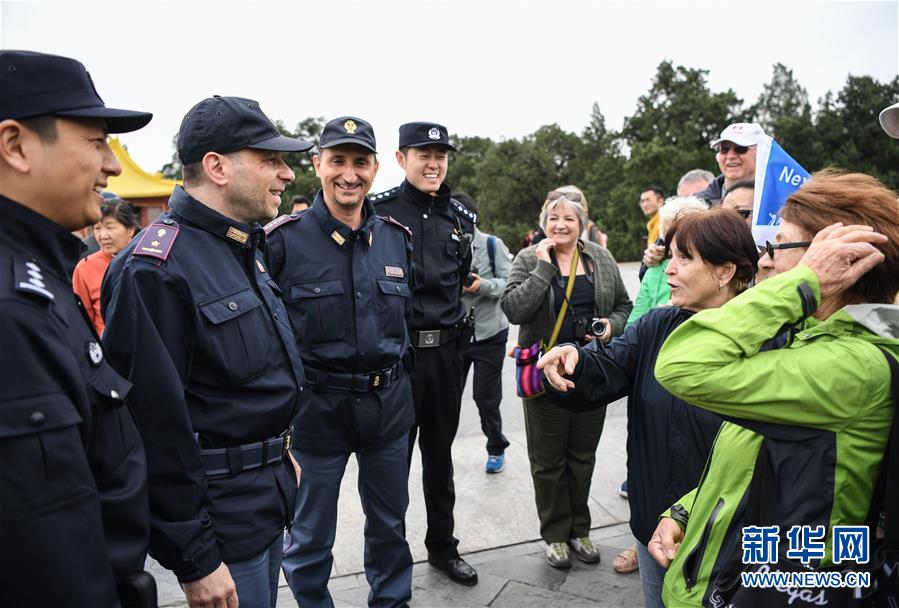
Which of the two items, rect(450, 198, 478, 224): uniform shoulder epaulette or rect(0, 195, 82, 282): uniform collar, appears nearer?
rect(0, 195, 82, 282): uniform collar

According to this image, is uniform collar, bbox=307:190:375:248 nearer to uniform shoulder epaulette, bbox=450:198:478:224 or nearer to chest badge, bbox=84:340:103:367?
uniform shoulder epaulette, bbox=450:198:478:224

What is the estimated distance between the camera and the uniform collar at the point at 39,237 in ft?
4.22

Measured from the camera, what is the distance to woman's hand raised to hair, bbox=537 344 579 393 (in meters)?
2.12

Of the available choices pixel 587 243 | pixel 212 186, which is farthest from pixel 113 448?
pixel 587 243

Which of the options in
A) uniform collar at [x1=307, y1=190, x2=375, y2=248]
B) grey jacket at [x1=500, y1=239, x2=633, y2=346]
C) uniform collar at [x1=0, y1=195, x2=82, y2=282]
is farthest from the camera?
grey jacket at [x1=500, y1=239, x2=633, y2=346]

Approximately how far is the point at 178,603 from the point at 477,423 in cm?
330

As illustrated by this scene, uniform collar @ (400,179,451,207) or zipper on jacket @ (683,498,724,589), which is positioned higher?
uniform collar @ (400,179,451,207)

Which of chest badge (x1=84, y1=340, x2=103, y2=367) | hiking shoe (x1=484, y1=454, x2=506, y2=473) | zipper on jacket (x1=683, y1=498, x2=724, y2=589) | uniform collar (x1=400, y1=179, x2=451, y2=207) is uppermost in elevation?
uniform collar (x1=400, y1=179, x2=451, y2=207)

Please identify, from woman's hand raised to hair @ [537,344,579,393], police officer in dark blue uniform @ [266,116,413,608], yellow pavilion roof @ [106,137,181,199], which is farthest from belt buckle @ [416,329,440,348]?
yellow pavilion roof @ [106,137,181,199]

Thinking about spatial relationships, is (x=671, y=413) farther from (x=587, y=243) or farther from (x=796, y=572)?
(x=587, y=243)

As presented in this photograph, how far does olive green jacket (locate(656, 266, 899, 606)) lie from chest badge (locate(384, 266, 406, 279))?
1.71 metres

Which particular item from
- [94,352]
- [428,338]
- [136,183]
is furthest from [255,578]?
[136,183]

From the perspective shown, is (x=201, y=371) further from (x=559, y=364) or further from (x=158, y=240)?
(x=559, y=364)

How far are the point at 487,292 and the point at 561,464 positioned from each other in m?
1.67
